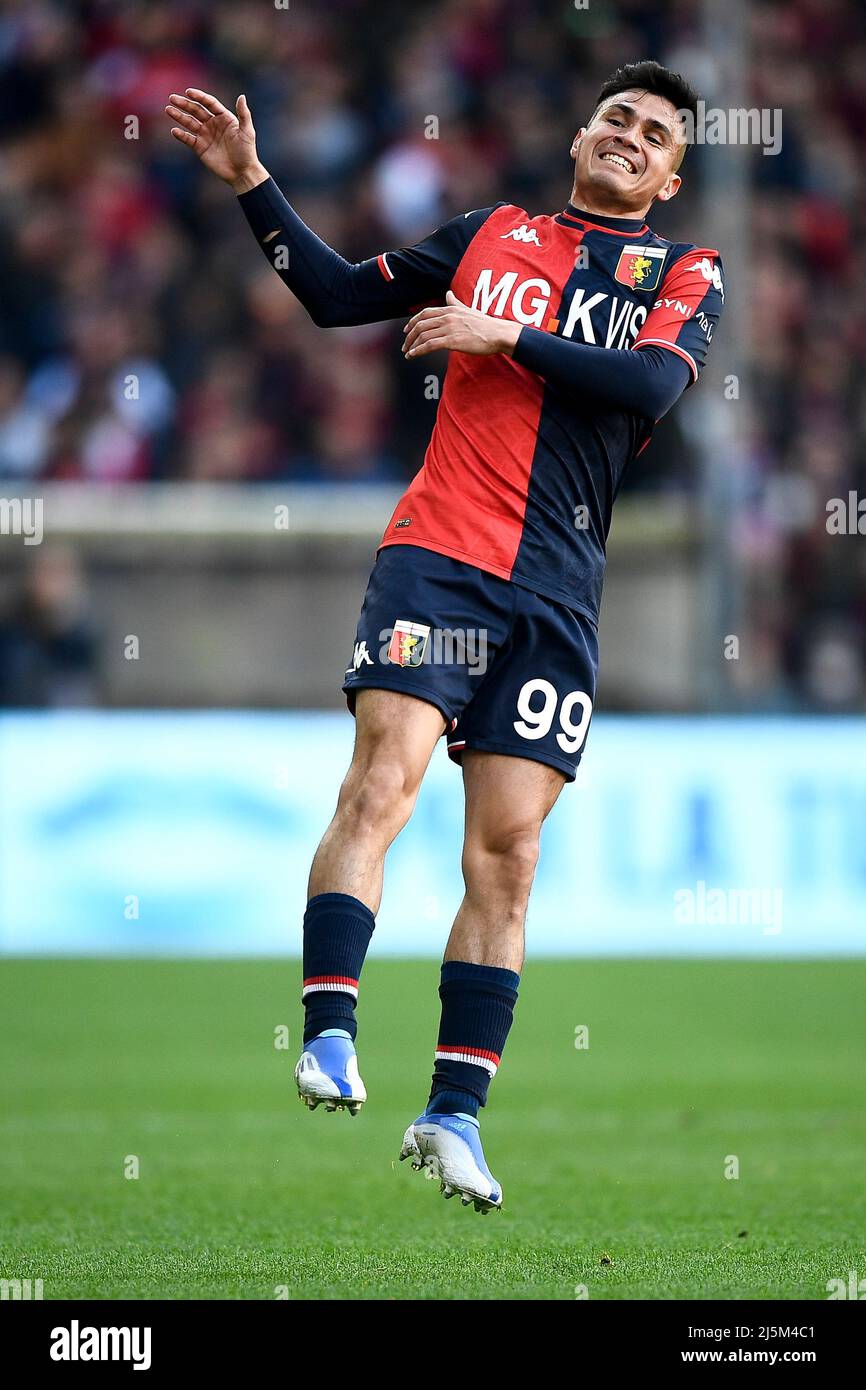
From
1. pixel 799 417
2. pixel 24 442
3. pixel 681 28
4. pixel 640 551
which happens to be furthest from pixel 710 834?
pixel 681 28

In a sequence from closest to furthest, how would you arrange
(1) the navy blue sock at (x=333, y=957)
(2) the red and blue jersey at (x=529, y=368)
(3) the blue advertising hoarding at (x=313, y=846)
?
(1) the navy blue sock at (x=333, y=957), (2) the red and blue jersey at (x=529, y=368), (3) the blue advertising hoarding at (x=313, y=846)

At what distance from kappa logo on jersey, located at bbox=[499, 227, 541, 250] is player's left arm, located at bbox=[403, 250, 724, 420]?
28cm

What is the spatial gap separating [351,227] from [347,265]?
971 centimetres

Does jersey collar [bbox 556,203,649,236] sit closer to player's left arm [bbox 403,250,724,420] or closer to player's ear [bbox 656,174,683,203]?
player's ear [bbox 656,174,683,203]

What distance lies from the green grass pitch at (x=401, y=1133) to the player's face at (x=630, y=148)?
279cm

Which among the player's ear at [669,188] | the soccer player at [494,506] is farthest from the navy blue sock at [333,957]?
the player's ear at [669,188]

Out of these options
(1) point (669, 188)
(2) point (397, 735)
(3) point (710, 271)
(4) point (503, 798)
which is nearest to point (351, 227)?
(1) point (669, 188)

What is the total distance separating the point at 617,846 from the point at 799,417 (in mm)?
4351

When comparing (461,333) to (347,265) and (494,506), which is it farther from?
(347,265)

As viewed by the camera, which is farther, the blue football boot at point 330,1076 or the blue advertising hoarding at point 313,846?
the blue advertising hoarding at point 313,846

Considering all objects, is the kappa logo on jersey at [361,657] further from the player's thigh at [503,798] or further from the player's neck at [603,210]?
the player's neck at [603,210]

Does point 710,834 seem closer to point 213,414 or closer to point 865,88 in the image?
point 213,414

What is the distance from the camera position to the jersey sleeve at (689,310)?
521 centimetres

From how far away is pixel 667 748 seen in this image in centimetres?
1228
